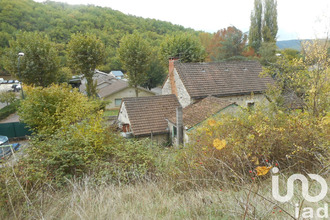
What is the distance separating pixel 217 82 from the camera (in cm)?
1644

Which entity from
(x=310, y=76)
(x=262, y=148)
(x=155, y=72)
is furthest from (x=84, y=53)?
(x=262, y=148)

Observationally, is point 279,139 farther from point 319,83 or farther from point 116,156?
point 116,156

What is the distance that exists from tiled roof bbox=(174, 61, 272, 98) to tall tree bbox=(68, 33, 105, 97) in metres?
10.7

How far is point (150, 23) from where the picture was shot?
287 feet

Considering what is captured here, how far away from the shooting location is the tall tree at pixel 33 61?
21141mm

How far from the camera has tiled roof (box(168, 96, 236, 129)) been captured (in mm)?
11680

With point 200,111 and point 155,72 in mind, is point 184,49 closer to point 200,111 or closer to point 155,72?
point 155,72

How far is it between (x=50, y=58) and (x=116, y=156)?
21.1 metres

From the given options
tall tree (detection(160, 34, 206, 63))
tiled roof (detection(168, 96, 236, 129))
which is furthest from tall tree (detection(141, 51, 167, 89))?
tiled roof (detection(168, 96, 236, 129))

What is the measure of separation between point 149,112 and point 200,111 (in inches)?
149

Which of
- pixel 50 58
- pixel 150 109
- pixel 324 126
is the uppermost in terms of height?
pixel 50 58

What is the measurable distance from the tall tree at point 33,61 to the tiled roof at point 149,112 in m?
13.0

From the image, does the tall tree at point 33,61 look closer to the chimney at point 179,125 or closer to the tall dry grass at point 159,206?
the chimney at point 179,125

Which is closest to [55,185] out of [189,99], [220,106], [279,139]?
[279,139]
